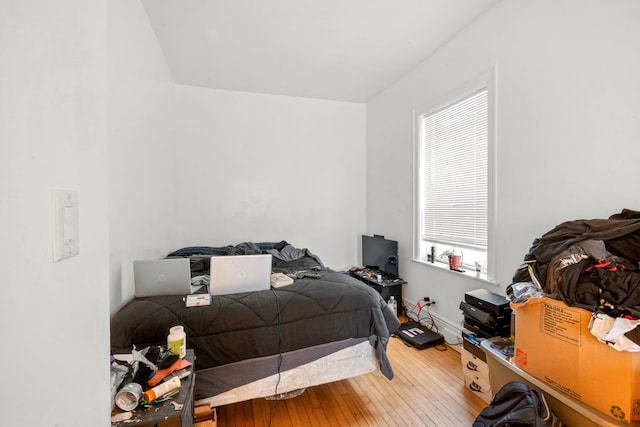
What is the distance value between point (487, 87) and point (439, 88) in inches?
22.4

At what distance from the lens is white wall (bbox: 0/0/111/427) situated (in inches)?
15.8

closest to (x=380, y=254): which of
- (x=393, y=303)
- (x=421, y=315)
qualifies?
(x=393, y=303)

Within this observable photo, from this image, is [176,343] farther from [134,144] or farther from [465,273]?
[465,273]

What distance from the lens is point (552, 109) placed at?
1.92 meters

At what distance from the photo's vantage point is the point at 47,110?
19.3 inches

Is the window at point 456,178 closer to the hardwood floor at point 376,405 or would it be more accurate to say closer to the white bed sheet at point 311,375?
the hardwood floor at point 376,405

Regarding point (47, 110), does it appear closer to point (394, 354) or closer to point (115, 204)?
point (115, 204)

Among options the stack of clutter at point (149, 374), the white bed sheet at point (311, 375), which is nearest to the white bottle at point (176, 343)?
the stack of clutter at point (149, 374)

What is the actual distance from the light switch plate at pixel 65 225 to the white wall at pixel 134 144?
128 centimetres

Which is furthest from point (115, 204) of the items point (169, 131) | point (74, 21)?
point (169, 131)

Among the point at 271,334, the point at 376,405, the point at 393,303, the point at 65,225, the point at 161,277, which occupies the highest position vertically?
the point at 65,225

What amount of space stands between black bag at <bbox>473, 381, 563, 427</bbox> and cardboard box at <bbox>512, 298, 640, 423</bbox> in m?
0.13

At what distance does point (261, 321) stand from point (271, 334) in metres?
0.10

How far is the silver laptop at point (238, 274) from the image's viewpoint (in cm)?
193
